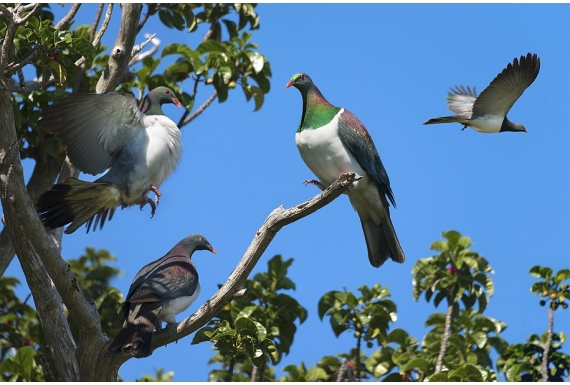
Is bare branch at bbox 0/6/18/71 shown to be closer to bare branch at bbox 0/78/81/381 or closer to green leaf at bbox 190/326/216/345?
bare branch at bbox 0/78/81/381

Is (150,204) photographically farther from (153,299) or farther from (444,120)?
(444,120)

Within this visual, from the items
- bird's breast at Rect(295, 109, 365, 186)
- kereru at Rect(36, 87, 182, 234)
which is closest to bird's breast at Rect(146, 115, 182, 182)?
kereru at Rect(36, 87, 182, 234)

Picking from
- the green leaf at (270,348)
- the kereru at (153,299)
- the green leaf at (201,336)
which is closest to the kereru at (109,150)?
the kereru at (153,299)

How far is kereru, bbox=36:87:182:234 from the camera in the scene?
6.79 meters

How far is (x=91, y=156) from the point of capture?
716cm

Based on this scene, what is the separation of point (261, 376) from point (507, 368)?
2.25 meters

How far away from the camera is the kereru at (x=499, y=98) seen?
7438mm

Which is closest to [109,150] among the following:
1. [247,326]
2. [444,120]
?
[247,326]

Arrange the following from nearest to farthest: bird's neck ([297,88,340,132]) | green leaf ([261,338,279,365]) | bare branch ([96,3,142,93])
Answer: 1. bird's neck ([297,88,340,132])
2. green leaf ([261,338,279,365])
3. bare branch ([96,3,142,93])

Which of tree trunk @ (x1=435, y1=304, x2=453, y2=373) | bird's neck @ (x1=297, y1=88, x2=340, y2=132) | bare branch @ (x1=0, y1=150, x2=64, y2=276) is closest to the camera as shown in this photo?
bird's neck @ (x1=297, y1=88, x2=340, y2=132)

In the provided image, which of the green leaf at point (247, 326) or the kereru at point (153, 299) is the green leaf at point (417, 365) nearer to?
the green leaf at point (247, 326)

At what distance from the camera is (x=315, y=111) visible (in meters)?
6.31

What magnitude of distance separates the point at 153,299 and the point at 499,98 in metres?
3.71

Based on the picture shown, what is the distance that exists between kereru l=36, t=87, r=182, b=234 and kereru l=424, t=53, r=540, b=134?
7.89 feet
